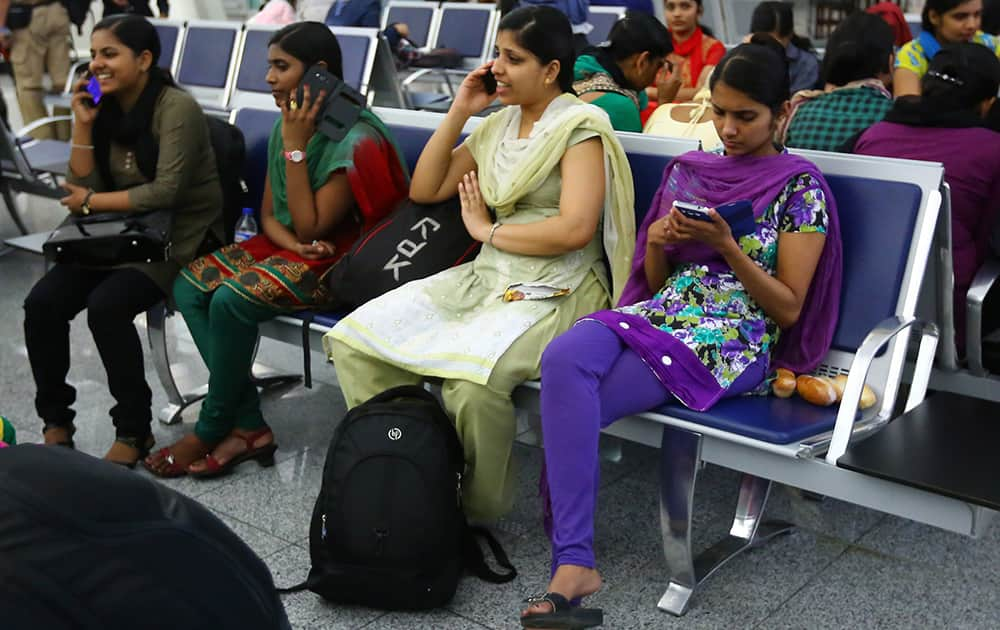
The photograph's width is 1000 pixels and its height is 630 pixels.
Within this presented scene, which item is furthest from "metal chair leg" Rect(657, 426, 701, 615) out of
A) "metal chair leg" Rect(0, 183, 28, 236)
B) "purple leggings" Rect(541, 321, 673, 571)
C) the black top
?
the black top

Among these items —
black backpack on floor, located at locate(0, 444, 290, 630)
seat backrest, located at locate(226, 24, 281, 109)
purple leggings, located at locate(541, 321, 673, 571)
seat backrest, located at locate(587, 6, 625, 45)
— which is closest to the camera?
black backpack on floor, located at locate(0, 444, 290, 630)

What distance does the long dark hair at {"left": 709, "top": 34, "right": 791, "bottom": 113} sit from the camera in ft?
7.91

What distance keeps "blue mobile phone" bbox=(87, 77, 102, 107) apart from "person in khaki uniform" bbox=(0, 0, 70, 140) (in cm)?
527

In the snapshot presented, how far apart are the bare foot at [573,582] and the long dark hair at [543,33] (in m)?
1.22

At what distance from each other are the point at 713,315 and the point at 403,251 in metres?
0.90

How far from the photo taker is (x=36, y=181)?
17.3 feet

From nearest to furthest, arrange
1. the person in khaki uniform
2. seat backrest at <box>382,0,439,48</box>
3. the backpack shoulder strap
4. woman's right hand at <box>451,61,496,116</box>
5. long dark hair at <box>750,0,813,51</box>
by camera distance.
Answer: the backpack shoulder strap
woman's right hand at <box>451,61,496,116</box>
long dark hair at <box>750,0,813,51</box>
seat backrest at <box>382,0,439,48</box>
the person in khaki uniform

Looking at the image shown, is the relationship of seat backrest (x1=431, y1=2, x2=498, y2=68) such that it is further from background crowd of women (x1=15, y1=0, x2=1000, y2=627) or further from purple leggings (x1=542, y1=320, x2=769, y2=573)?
purple leggings (x1=542, y1=320, x2=769, y2=573)

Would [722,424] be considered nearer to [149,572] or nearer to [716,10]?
[149,572]

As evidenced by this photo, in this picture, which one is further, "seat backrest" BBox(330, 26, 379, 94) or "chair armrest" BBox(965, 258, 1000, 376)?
"seat backrest" BBox(330, 26, 379, 94)

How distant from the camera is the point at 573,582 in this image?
7.42 ft

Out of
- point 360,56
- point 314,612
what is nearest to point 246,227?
point 314,612

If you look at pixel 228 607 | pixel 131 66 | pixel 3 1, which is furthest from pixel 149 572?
pixel 3 1

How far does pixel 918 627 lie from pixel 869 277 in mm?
733
